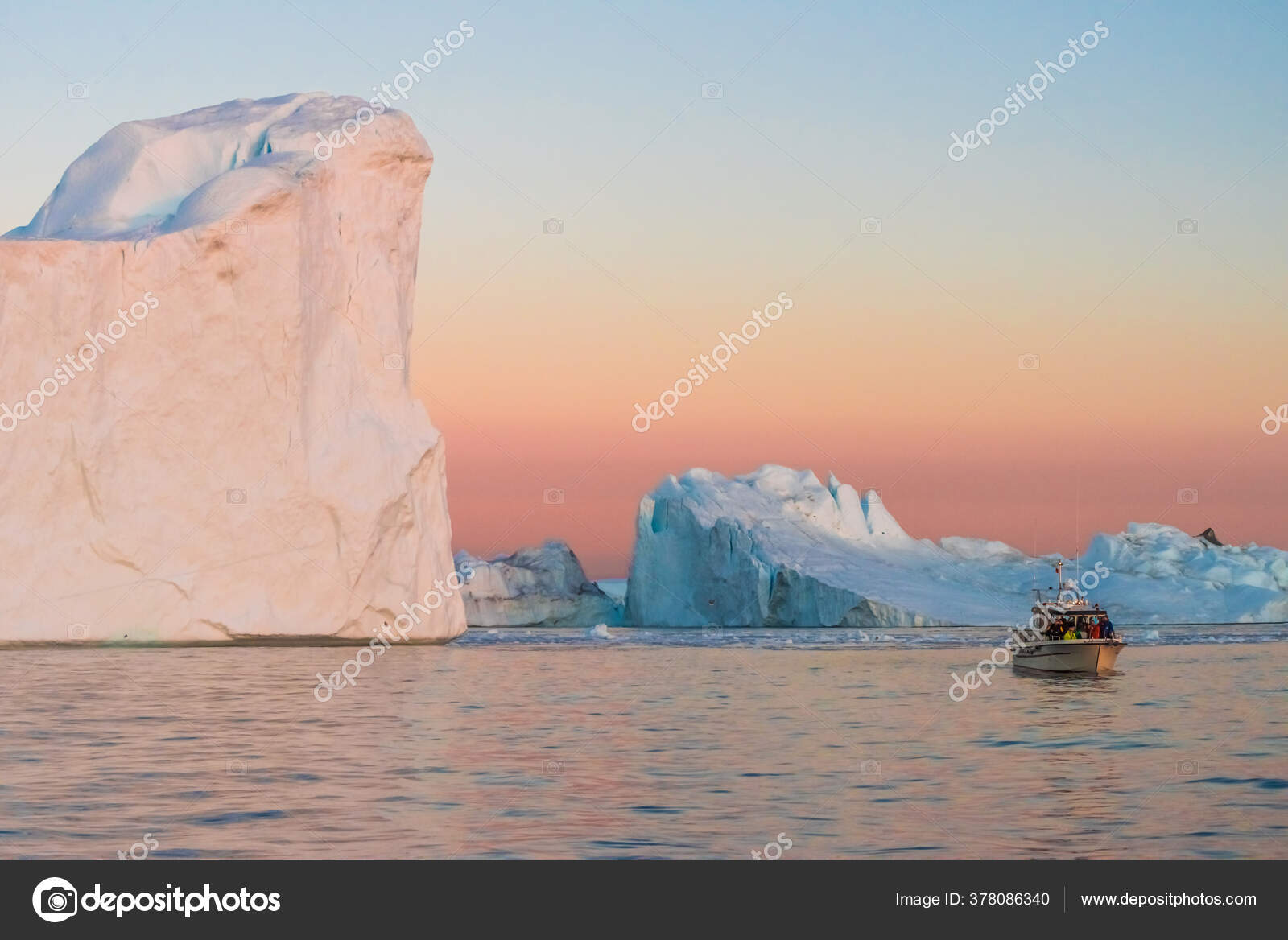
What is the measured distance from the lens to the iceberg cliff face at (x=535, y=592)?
6384 centimetres

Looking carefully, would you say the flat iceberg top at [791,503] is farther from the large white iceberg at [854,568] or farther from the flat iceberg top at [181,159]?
the flat iceberg top at [181,159]

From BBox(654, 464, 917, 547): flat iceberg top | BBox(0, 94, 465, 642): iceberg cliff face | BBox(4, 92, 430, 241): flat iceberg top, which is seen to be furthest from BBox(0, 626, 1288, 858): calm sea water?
BBox(654, 464, 917, 547): flat iceberg top

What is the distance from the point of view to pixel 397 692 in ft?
82.0

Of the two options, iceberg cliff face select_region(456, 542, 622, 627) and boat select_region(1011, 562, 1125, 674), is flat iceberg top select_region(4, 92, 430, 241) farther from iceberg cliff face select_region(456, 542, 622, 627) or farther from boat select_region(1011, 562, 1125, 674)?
iceberg cliff face select_region(456, 542, 622, 627)

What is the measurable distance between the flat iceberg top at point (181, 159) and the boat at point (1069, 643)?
19.8 metres

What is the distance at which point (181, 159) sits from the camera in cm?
3941

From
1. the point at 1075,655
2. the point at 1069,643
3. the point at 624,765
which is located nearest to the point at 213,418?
the point at 1069,643

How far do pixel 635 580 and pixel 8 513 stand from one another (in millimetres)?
31227

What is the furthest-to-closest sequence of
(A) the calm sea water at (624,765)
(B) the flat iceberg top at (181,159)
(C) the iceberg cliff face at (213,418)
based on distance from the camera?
(B) the flat iceberg top at (181,159), (C) the iceberg cliff face at (213,418), (A) the calm sea water at (624,765)

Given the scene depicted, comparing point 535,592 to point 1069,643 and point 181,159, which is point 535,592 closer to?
point 181,159

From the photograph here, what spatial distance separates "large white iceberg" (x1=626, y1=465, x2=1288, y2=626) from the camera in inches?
2249
